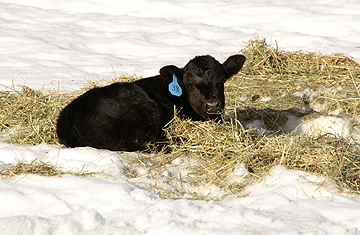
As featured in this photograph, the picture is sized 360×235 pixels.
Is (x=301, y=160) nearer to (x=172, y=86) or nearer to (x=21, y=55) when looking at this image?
(x=172, y=86)

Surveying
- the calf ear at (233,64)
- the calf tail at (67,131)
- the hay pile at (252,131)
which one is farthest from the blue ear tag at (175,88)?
the calf tail at (67,131)

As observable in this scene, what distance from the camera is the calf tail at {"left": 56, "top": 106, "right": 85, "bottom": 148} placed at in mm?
4707

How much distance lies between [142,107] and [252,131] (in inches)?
62.7

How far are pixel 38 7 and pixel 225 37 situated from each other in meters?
8.19

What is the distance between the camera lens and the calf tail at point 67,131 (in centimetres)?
471

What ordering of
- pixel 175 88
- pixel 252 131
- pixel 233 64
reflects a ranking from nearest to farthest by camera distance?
1. pixel 252 131
2. pixel 175 88
3. pixel 233 64

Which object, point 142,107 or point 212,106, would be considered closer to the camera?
point 212,106

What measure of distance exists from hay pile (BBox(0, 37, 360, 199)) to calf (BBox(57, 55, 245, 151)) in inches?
9.8

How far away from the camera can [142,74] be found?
27.7 ft

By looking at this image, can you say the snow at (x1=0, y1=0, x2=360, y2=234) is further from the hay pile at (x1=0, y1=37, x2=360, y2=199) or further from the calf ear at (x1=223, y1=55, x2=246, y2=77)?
the calf ear at (x1=223, y1=55, x2=246, y2=77)

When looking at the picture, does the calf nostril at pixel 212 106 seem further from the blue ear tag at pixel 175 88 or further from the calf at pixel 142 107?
the blue ear tag at pixel 175 88

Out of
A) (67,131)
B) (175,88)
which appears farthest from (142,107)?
(67,131)

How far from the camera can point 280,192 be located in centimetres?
347

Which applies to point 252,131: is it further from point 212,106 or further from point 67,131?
point 67,131
